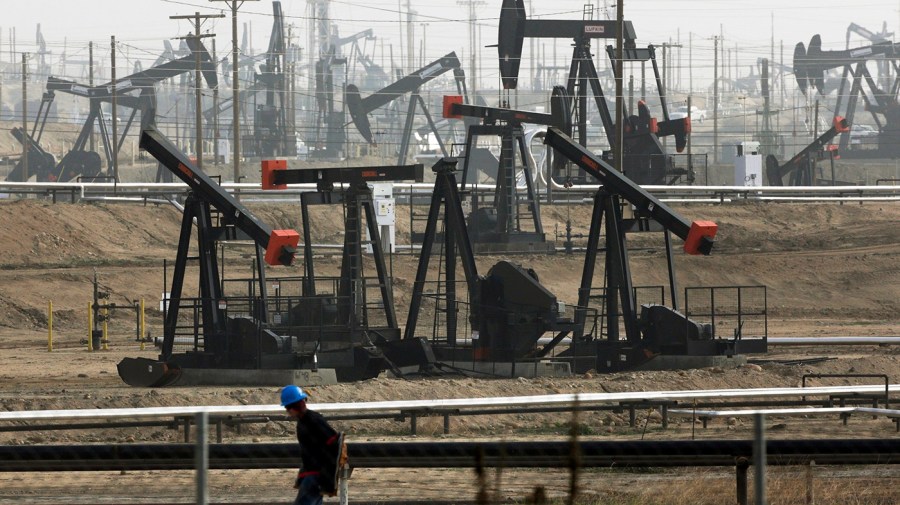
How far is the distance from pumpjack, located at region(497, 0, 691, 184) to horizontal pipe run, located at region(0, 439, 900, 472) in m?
34.8

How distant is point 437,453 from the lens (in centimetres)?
725

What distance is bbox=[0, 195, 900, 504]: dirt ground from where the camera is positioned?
9.78 meters

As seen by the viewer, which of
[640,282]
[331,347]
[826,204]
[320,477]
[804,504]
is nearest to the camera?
[320,477]

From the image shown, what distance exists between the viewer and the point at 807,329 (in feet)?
95.8

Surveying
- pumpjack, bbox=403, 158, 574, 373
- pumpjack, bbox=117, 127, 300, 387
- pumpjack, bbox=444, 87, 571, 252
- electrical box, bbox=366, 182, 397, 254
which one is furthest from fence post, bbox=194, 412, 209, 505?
electrical box, bbox=366, 182, 397, 254

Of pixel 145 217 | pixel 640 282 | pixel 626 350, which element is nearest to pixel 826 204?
pixel 640 282

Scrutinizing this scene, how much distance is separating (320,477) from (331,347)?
44.3ft

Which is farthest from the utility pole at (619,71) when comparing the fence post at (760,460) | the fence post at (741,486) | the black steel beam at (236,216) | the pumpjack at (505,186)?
the fence post at (760,460)

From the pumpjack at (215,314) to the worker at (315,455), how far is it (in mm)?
12835

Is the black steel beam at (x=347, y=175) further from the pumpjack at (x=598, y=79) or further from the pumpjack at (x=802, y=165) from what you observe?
the pumpjack at (x=802, y=165)

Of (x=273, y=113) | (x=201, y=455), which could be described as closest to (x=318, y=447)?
(x=201, y=455)

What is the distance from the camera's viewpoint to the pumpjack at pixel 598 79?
43875 mm

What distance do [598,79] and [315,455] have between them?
3877 cm

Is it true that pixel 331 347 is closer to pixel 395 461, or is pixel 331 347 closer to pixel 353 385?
pixel 353 385
